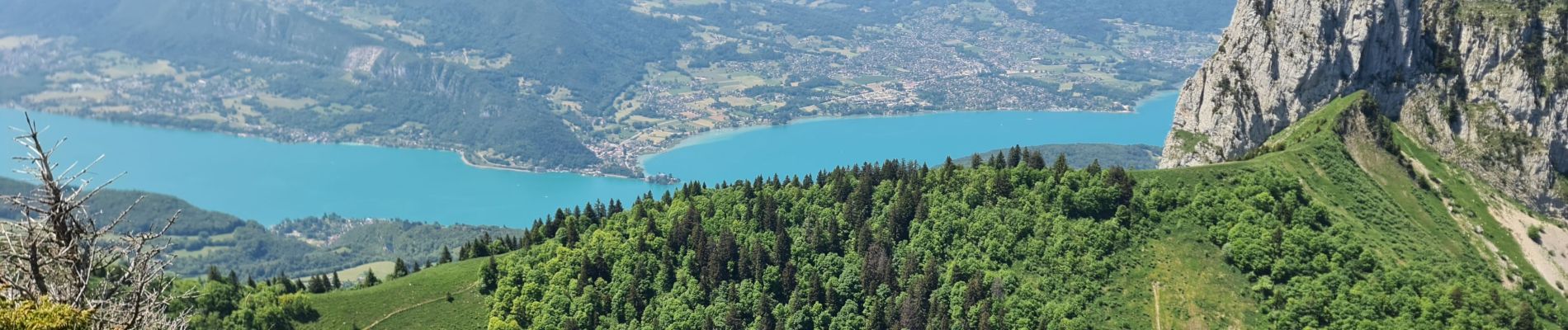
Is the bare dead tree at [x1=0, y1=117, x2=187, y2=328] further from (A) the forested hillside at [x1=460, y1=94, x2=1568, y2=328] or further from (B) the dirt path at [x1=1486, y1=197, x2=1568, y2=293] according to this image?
(B) the dirt path at [x1=1486, y1=197, x2=1568, y2=293]

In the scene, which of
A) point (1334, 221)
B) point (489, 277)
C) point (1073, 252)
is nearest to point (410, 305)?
point (489, 277)

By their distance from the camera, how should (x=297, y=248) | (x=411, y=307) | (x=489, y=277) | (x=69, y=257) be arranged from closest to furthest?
(x=69, y=257)
(x=411, y=307)
(x=489, y=277)
(x=297, y=248)

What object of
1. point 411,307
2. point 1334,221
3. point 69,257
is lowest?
point 411,307

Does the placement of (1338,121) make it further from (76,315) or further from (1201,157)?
(76,315)

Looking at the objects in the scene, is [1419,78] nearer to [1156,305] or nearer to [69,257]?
[1156,305]

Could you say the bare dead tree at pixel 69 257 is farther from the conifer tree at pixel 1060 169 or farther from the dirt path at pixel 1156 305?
the conifer tree at pixel 1060 169

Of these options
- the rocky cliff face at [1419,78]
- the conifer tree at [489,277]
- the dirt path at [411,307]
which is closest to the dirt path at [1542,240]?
the rocky cliff face at [1419,78]
